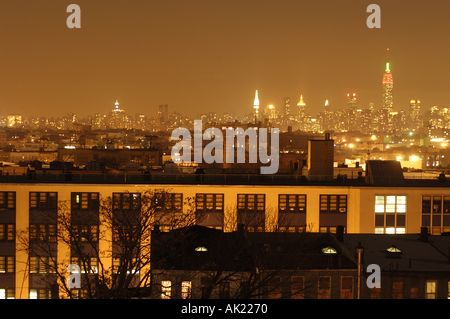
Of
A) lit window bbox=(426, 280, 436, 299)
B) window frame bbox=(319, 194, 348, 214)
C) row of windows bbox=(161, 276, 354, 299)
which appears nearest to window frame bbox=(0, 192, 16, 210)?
row of windows bbox=(161, 276, 354, 299)

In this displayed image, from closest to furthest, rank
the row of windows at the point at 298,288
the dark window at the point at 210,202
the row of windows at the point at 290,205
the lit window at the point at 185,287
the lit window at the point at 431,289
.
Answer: the lit window at the point at 185,287 < the row of windows at the point at 298,288 < the lit window at the point at 431,289 < the row of windows at the point at 290,205 < the dark window at the point at 210,202

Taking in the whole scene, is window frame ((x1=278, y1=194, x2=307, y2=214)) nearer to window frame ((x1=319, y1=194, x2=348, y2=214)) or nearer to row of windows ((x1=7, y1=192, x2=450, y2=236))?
row of windows ((x1=7, y1=192, x2=450, y2=236))

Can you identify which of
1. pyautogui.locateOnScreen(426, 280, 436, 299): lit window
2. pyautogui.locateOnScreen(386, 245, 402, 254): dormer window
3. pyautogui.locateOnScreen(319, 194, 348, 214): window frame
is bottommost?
pyautogui.locateOnScreen(426, 280, 436, 299): lit window

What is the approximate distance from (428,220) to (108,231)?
16191 mm

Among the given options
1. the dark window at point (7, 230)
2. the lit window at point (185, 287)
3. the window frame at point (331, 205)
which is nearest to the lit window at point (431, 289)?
the lit window at point (185, 287)

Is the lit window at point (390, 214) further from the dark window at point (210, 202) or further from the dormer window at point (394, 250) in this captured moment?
the dormer window at point (394, 250)

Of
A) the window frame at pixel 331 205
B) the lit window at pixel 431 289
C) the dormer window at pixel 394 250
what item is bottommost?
the lit window at pixel 431 289

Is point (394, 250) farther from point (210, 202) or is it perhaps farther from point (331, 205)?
point (210, 202)

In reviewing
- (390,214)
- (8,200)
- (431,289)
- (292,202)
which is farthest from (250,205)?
(8,200)

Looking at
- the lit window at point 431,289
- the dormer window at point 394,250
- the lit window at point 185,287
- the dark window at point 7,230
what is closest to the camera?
the lit window at point 185,287

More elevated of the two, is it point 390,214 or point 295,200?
point 295,200

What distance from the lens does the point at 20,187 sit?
2756cm
